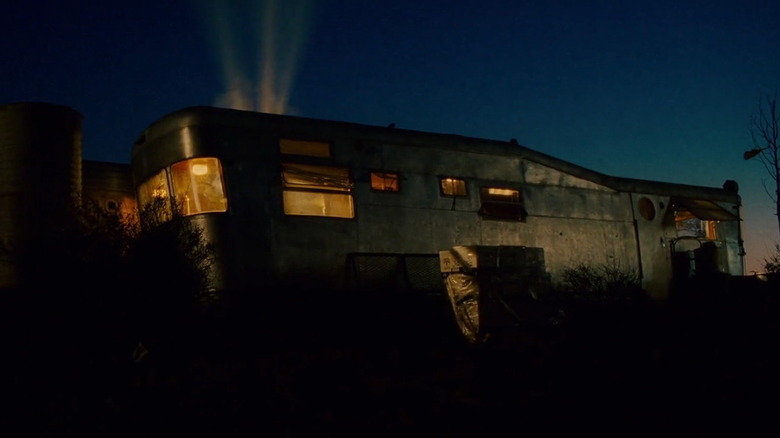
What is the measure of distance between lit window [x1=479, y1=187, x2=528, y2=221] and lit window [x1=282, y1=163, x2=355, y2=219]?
2477 millimetres

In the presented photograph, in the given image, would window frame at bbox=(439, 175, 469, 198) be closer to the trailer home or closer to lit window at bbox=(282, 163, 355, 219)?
the trailer home

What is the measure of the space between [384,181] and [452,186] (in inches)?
50.4

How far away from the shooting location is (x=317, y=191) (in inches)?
353

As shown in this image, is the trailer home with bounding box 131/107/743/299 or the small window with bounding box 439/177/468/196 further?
the small window with bounding box 439/177/468/196

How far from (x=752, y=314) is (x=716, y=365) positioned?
129 inches

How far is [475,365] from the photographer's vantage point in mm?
6469

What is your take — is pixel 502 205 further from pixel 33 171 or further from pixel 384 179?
pixel 33 171

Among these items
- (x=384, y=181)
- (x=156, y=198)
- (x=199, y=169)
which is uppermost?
(x=199, y=169)

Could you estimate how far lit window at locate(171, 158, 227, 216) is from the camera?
8445 millimetres

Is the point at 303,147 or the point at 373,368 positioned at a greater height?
the point at 303,147

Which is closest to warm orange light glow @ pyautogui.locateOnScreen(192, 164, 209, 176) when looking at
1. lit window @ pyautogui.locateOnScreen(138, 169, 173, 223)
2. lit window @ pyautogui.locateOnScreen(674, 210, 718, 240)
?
lit window @ pyautogui.locateOnScreen(138, 169, 173, 223)

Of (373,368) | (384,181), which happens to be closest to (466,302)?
Result: (373,368)

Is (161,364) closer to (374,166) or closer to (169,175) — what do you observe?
(169,175)

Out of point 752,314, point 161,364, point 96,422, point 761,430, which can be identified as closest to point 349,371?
point 161,364
